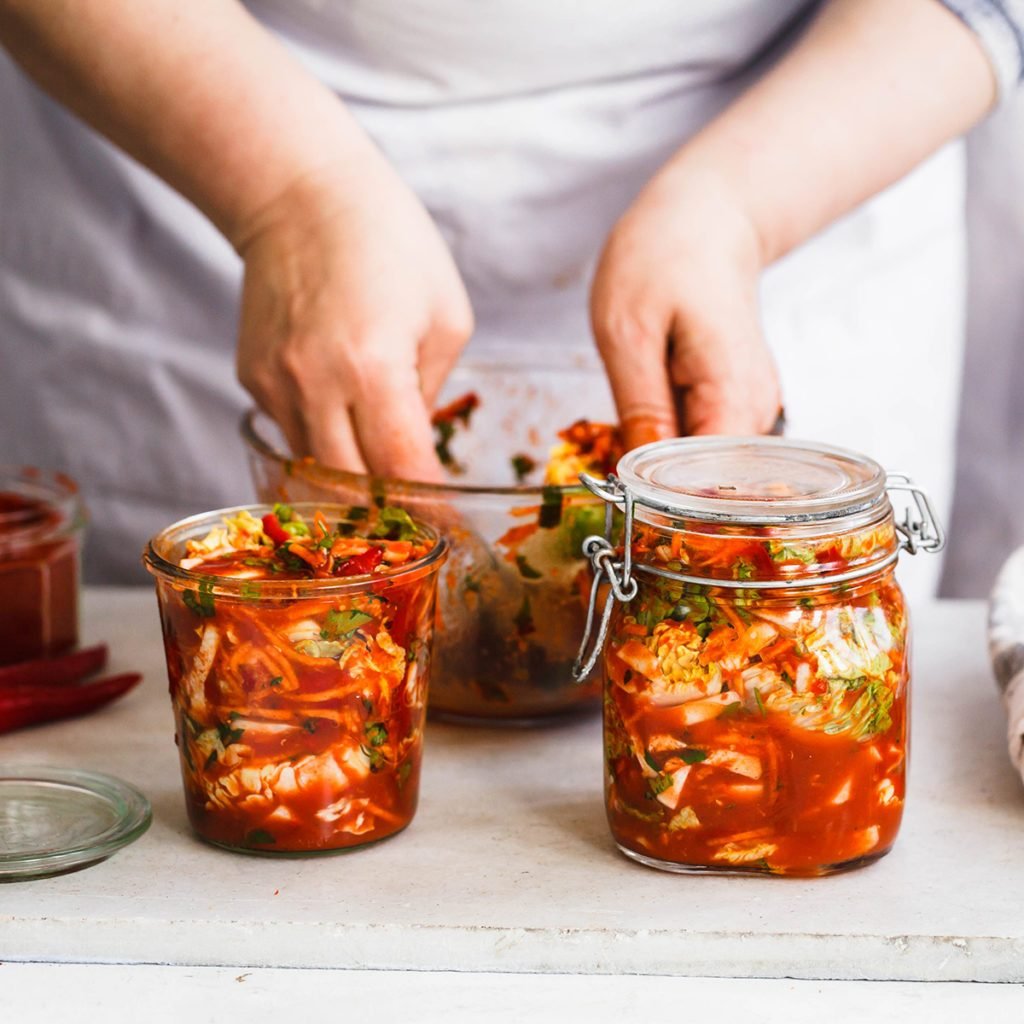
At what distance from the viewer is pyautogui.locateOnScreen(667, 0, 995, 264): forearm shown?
1.18 m

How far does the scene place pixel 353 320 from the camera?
0.99 m

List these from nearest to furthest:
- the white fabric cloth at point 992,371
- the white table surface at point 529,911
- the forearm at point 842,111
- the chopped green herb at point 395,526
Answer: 1. the white table surface at point 529,911
2. the chopped green herb at point 395,526
3. the forearm at point 842,111
4. the white fabric cloth at point 992,371

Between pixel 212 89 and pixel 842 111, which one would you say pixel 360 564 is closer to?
pixel 212 89

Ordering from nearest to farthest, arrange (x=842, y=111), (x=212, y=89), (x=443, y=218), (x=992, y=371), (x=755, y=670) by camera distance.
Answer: (x=755, y=670) → (x=212, y=89) → (x=842, y=111) → (x=443, y=218) → (x=992, y=371)

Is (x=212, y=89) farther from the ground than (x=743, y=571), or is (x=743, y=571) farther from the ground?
(x=212, y=89)

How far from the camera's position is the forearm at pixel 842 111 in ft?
3.88

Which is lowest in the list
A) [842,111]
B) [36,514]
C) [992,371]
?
[992,371]

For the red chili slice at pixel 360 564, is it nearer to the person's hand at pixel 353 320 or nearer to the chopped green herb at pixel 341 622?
the chopped green herb at pixel 341 622

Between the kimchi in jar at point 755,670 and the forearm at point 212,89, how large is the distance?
41 cm

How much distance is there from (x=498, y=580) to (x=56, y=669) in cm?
35

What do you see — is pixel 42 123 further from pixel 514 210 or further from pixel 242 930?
pixel 242 930

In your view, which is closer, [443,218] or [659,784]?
[659,784]

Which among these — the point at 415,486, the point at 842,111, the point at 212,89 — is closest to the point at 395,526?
the point at 415,486

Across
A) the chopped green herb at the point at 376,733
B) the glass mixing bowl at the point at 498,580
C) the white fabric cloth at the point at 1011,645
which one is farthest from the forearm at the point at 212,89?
the white fabric cloth at the point at 1011,645
